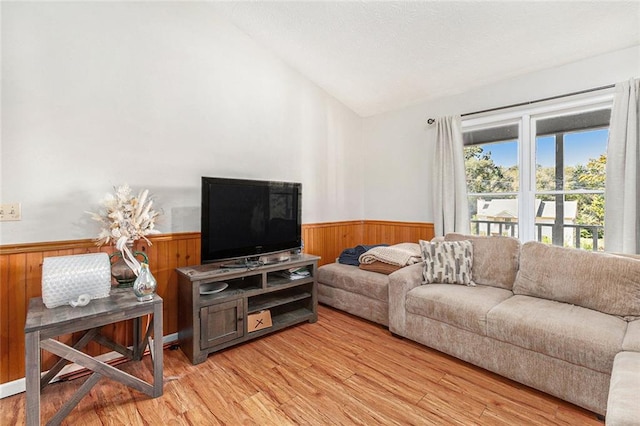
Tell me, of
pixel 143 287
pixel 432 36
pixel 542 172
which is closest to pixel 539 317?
pixel 542 172

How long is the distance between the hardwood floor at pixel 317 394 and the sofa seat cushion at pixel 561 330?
0.31 m

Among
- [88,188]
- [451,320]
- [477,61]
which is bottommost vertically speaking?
[451,320]

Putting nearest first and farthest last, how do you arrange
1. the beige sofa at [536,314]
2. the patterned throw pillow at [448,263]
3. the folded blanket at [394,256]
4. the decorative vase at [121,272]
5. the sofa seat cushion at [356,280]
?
1. the beige sofa at [536,314]
2. the decorative vase at [121,272]
3. the patterned throw pillow at [448,263]
4. the sofa seat cushion at [356,280]
5. the folded blanket at [394,256]

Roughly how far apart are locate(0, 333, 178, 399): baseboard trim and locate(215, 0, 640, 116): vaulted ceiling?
2.91 meters

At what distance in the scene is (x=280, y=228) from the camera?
112 inches

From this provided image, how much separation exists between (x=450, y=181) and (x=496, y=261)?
108 centimetres

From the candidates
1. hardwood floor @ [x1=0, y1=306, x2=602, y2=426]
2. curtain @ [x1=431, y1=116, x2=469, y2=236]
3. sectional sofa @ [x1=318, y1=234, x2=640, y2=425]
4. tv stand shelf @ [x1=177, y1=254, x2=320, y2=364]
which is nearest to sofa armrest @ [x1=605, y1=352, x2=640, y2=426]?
sectional sofa @ [x1=318, y1=234, x2=640, y2=425]

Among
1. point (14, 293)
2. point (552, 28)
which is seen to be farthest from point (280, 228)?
point (552, 28)

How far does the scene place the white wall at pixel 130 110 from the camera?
6.24 ft

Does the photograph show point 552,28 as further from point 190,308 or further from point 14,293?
point 14,293

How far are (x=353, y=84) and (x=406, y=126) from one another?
87 centimetres

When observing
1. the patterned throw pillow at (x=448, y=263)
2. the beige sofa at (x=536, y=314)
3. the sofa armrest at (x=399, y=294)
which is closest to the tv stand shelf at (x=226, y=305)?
the sofa armrest at (x=399, y=294)

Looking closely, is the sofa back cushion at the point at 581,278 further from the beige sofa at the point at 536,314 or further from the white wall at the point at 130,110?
the white wall at the point at 130,110

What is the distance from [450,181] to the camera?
3342 millimetres
